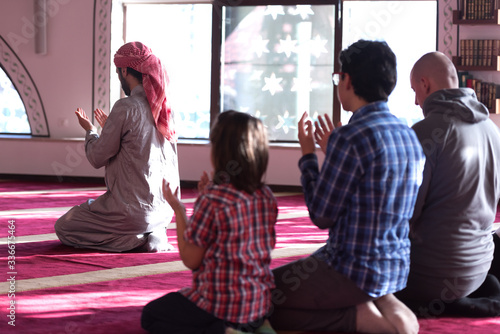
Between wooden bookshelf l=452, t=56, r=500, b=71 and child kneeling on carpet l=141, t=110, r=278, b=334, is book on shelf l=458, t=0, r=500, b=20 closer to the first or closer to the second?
wooden bookshelf l=452, t=56, r=500, b=71

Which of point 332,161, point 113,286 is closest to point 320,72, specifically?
point 113,286

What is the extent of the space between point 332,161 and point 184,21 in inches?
252

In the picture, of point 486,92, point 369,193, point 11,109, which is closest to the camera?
point 369,193

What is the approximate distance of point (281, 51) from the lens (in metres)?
8.12

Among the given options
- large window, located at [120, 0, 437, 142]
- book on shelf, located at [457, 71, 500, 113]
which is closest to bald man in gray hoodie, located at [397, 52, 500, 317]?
book on shelf, located at [457, 71, 500, 113]

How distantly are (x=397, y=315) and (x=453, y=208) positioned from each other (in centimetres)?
51

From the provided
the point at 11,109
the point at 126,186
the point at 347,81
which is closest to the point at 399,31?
the point at 11,109

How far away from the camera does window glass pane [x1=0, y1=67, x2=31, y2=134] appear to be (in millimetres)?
8695

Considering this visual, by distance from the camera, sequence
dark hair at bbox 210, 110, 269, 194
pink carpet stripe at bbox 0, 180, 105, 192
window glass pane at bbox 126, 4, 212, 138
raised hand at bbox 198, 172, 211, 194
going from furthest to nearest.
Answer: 1. window glass pane at bbox 126, 4, 212, 138
2. pink carpet stripe at bbox 0, 180, 105, 192
3. raised hand at bbox 198, 172, 211, 194
4. dark hair at bbox 210, 110, 269, 194

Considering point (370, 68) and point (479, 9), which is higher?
point (479, 9)

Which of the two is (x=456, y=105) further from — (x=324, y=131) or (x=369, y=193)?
(x=369, y=193)

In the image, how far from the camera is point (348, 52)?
253cm

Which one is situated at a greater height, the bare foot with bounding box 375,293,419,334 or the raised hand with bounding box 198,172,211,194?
the raised hand with bounding box 198,172,211,194

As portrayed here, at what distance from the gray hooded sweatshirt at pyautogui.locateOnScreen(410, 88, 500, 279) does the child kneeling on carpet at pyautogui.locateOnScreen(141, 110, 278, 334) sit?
74 cm
